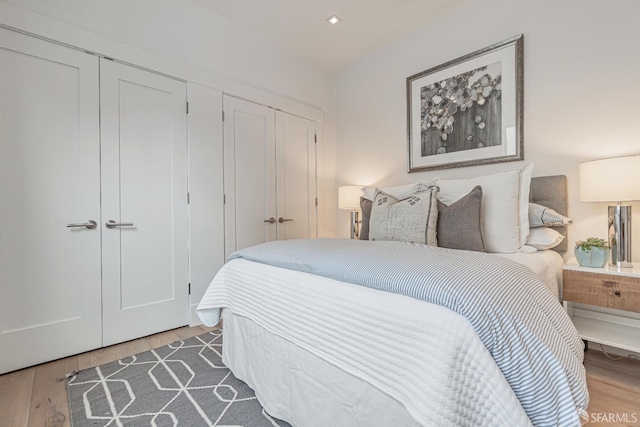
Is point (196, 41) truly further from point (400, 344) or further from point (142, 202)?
point (400, 344)

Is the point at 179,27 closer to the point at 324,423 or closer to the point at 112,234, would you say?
the point at 112,234

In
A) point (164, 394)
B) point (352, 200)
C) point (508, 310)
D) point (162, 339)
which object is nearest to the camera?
point (508, 310)

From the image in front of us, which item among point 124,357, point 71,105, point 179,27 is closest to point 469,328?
point 124,357

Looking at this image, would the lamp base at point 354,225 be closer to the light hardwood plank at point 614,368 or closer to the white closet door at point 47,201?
the light hardwood plank at point 614,368

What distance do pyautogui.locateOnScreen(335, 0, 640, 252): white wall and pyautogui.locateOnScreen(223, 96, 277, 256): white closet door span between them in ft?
5.17

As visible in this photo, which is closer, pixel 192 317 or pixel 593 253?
pixel 593 253

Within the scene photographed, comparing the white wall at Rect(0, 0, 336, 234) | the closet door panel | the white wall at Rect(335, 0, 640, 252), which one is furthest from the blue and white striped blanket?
the white wall at Rect(0, 0, 336, 234)

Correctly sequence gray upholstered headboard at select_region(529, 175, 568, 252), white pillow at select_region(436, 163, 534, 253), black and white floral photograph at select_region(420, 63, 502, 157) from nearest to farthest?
1. white pillow at select_region(436, 163, 534, 253)
2. gray upholstered headboard at select_region(529, 175, 568, 252)
3. black and white floral photograph at select_region(420, 63, 502, 157)

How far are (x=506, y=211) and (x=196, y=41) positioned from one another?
2.84 m

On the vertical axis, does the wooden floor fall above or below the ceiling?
below

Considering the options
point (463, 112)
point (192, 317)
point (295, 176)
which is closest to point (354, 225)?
point (295, 176)

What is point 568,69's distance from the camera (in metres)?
2.12

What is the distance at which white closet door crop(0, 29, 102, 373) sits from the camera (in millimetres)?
1805

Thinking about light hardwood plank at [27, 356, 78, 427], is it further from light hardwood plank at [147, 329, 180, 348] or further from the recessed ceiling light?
the recessed ceiling light
